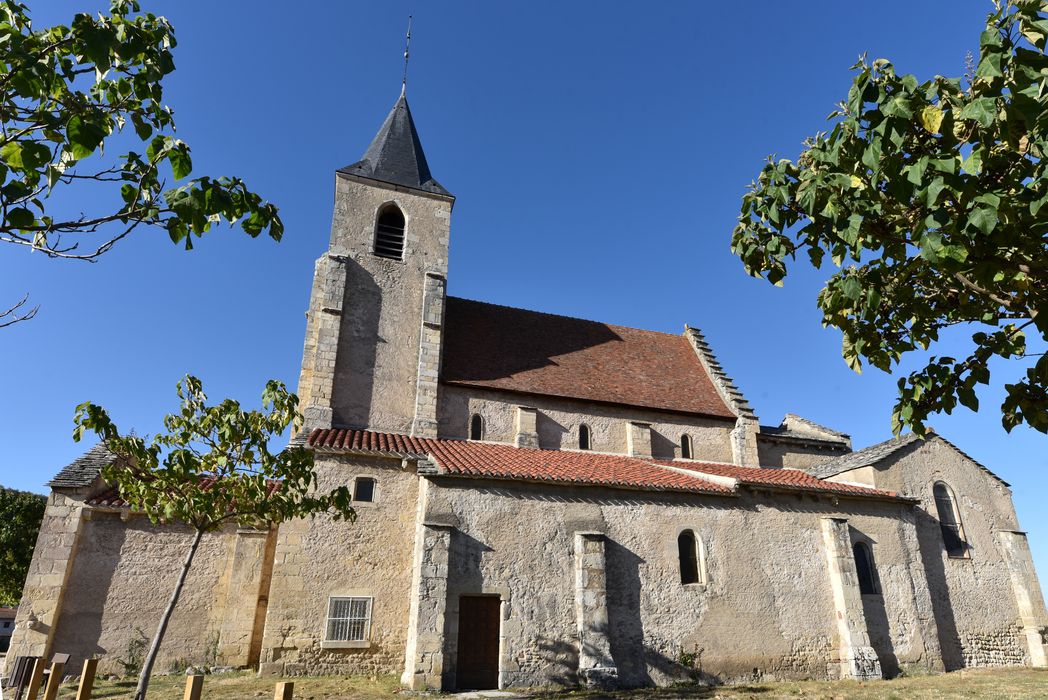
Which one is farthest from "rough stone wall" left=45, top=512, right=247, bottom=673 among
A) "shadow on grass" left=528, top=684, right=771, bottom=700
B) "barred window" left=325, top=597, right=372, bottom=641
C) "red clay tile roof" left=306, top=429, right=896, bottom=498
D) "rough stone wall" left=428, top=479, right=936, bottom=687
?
"shadow on grass" left=528, top=684, right=771, bottom=700

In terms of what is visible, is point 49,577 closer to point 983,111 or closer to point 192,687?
point 192,687

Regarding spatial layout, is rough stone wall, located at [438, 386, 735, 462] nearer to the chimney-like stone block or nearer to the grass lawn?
the chimney-like stone block

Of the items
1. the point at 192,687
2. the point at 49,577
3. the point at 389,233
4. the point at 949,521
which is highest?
the point at 389,233

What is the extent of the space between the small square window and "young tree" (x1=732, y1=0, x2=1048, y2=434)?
1089 cm

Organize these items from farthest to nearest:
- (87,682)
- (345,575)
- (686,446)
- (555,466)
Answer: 1. (686,446)
2. (555,466)
3. (345,575)
4. (87,682)

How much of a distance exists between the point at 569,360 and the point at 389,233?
760 centimetres

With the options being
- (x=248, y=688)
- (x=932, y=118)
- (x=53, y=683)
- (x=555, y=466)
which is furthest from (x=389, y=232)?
(x=932, y=118)

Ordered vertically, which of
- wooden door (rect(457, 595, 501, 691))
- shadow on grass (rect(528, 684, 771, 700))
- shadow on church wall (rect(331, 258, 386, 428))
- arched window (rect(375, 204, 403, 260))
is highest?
arched window (rect(375, 204, 403, 260))

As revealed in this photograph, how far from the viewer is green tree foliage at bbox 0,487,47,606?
23359 mm

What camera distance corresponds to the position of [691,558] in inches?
569

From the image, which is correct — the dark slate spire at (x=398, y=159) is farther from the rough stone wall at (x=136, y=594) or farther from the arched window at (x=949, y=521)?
the arched window at (x=949, y=521)

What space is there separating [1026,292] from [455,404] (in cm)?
1432

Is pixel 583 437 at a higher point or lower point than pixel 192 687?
higher

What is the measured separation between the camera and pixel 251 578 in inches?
561
